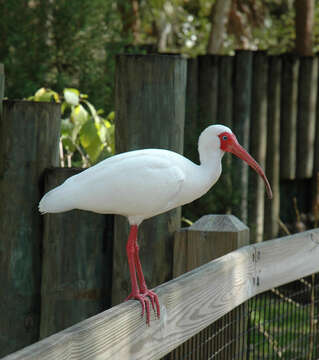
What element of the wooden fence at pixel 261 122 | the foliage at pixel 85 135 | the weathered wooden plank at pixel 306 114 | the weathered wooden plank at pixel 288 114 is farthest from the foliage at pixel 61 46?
the weathered wooden plank at pixel 306 114

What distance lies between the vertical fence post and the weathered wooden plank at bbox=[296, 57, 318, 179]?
453 cm

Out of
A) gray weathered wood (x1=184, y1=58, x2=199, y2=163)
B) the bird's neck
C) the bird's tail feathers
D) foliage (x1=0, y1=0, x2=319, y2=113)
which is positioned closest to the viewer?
the bird's tail feathers

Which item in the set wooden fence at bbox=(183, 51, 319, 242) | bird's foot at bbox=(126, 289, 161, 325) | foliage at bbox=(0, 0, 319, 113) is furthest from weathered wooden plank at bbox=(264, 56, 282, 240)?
bird's foot at bbox=(126, 289, 161, 325)

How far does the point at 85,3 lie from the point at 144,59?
3.52m

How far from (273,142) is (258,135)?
358mm

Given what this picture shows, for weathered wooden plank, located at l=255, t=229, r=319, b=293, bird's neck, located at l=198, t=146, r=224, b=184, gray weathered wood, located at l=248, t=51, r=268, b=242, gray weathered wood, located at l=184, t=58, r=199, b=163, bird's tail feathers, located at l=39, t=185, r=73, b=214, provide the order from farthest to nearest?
1. gray weathered wood, located at l=248, t=51, r=268, b=242
2. gray weathered wood, located at l=184, t=58, r=199, b=163
3. weathered wooden plank, located at l=255, t=229, r=319, b=293
4. bird's neck, located at l=198, t=146, r=224, b=184
5. bird's tail feathers, located at l=39, t=185, r=73, b=214

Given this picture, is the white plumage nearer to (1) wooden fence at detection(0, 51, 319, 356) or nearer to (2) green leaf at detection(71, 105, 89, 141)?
(1) wooden fence at detection(0, 51, 319, 356)

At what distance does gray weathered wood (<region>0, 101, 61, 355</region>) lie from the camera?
3424 millimetres

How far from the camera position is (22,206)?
346 cm

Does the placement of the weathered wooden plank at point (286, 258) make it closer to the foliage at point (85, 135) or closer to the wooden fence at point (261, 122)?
the foliage at point (85, 135)

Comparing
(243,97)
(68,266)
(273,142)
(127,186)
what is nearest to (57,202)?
(127,186)

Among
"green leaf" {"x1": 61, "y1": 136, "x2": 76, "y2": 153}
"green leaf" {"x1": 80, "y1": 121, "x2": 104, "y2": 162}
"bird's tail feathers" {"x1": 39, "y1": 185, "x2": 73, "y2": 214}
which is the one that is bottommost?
"bird's tail feathers" {"x1": 39, "y1": 185, "x2": 73, "y2": 214}

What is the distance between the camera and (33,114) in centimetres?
342

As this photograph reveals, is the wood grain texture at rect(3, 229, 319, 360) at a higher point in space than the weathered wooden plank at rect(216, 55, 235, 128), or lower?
lower
